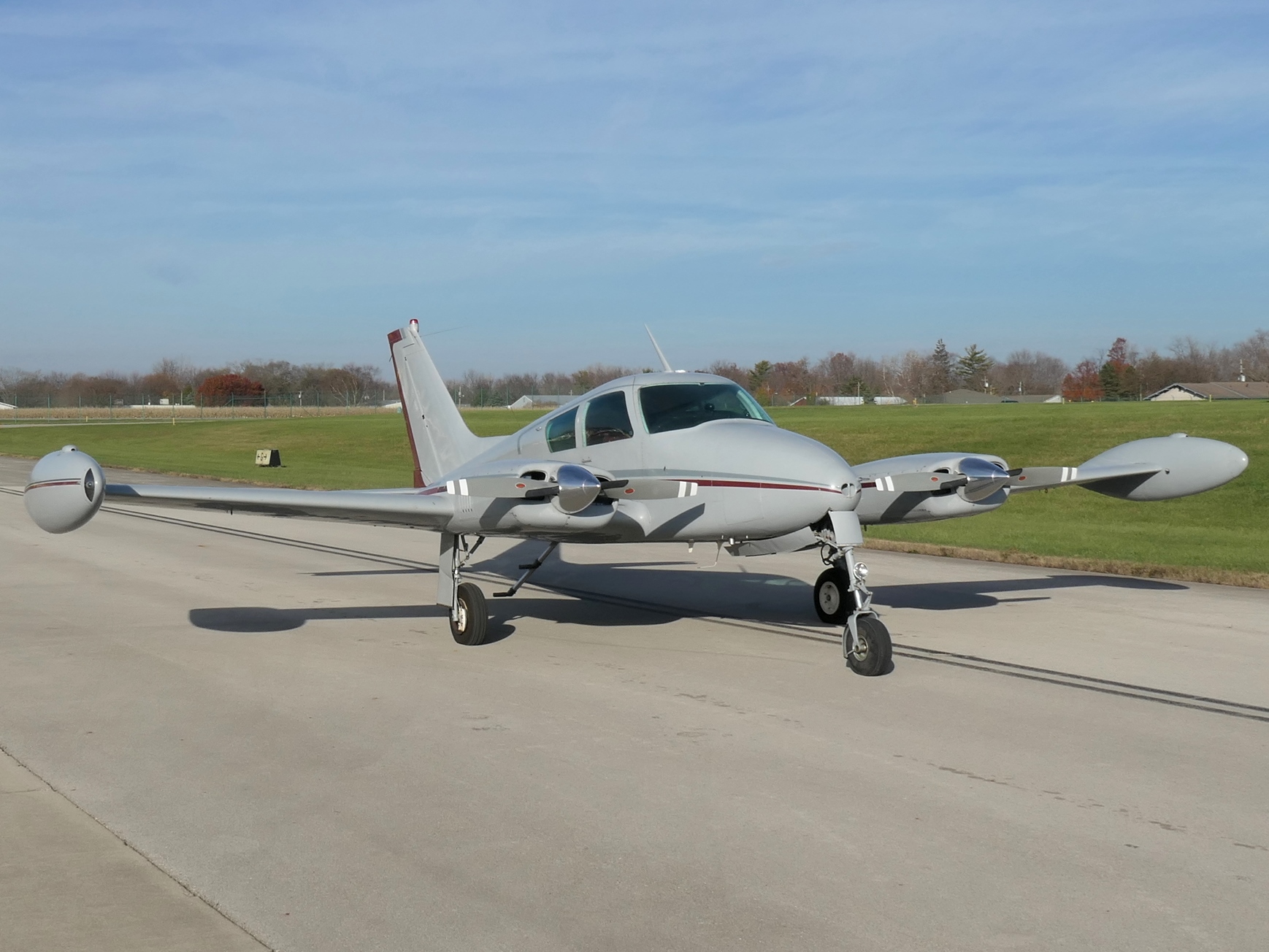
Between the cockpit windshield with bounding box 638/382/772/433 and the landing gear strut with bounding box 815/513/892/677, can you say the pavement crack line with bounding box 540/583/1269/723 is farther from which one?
the cockpit windshield with bounding box 638/382/772/433

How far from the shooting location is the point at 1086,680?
1007 cm

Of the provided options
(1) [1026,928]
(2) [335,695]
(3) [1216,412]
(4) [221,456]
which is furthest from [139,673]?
(4) [221,456]

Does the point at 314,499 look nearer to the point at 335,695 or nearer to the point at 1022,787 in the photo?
the point at 335,695

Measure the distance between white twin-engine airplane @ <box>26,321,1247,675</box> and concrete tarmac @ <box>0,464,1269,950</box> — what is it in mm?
1089

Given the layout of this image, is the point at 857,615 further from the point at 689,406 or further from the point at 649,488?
the point at 689,406

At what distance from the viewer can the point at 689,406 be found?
39.4 feet

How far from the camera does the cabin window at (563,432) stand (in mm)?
12773

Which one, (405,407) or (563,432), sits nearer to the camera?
(563,432)

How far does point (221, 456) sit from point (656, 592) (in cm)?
4820

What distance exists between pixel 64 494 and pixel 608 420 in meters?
5.38

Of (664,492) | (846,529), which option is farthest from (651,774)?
(664,492)

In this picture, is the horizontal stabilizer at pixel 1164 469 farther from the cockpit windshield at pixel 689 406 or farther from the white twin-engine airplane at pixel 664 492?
the cockpit windshield at pixel 689 406

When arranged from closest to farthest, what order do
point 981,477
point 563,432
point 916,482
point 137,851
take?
1. point 137,851
2. point 981,477
3. point 916,482
4. point 563,432

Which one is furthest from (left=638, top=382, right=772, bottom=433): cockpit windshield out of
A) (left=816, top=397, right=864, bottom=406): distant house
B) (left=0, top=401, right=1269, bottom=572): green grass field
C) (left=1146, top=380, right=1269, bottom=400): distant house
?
(left=1146, top=380, right=1269, bottom=400): distant house
